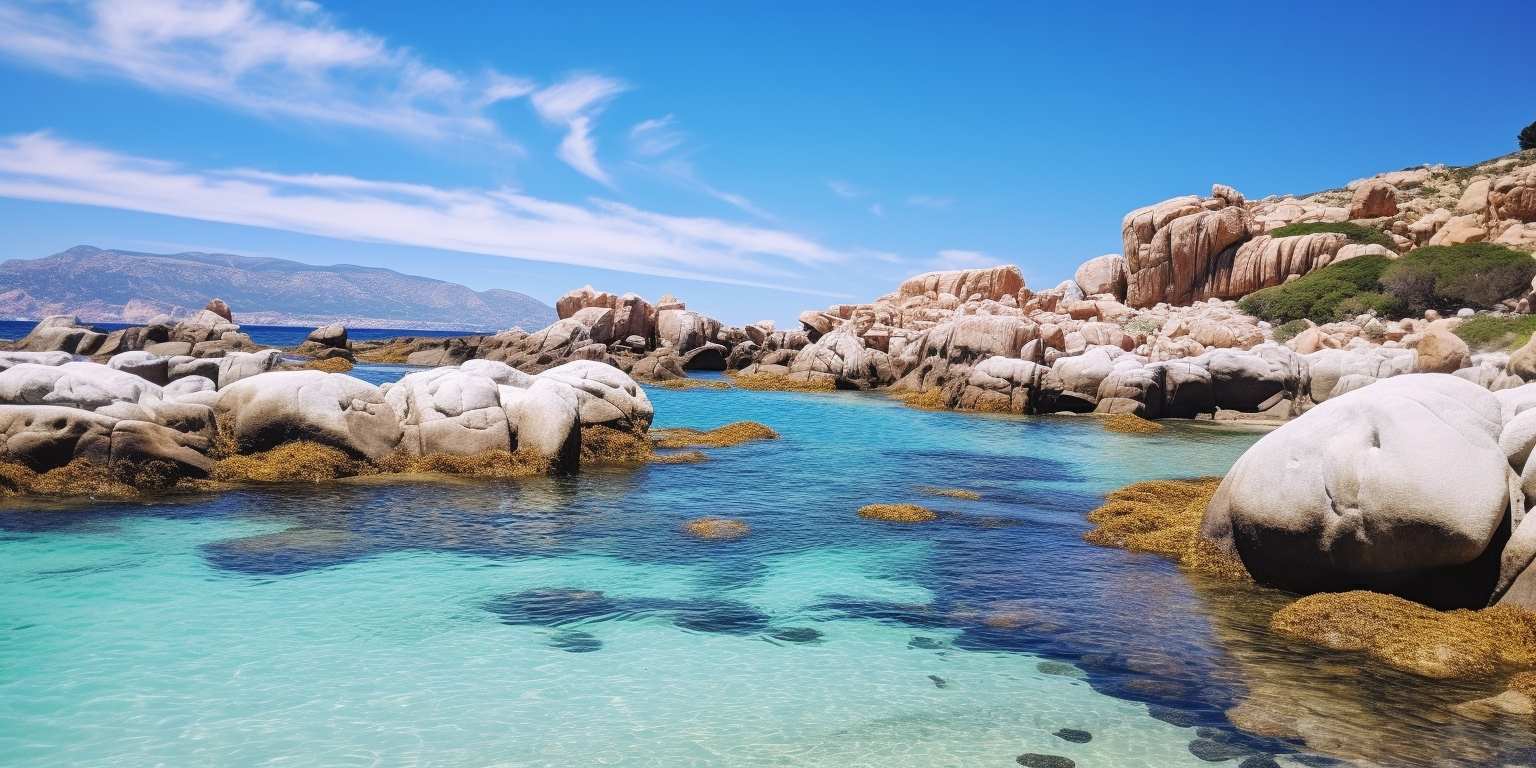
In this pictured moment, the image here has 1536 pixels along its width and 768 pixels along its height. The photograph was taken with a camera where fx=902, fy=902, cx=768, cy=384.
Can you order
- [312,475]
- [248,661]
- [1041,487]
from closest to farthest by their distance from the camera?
[248,661]
[312,475]
[1041,487]

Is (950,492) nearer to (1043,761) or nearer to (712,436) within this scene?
(712,436)

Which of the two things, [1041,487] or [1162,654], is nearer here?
[1162,654]

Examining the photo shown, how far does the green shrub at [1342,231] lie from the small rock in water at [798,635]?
79089 millimetres

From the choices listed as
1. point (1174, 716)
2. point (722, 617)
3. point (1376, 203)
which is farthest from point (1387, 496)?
point (1376, 203)

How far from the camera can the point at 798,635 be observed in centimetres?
1080

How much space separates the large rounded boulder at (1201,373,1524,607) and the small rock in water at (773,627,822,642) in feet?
21.2

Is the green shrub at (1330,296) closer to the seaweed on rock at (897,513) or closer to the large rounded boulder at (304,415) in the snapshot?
the seaweed on rock at (897,513)

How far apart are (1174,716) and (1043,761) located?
5.72 feet

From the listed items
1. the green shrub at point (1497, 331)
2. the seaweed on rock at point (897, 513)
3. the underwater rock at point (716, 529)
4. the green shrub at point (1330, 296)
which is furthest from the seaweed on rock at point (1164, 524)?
the green shrub at point (1330, 296)

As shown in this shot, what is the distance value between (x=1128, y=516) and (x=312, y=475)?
16.4 metres

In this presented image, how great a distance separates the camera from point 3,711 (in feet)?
25.8

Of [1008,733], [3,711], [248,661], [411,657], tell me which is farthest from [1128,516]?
[3,711]

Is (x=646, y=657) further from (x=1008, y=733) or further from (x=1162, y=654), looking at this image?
(x=1162, y=654)

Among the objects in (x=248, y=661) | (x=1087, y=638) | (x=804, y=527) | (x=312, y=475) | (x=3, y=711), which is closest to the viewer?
(x=3, y=711)
